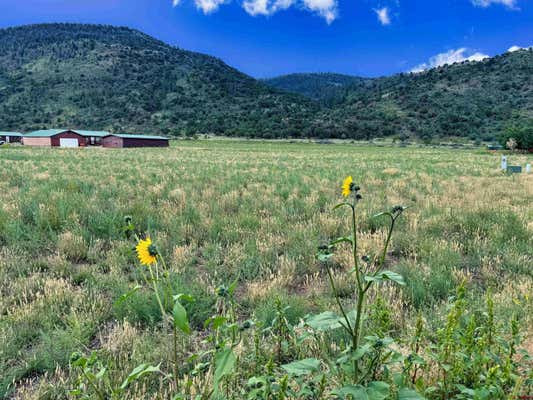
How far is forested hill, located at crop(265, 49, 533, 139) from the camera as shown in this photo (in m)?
84.6

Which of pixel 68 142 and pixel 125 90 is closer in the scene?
pixel 68 142

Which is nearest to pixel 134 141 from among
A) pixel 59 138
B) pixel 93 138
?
pixel 93 138

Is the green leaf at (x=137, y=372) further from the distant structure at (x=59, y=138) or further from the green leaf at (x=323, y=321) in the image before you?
the distant structure at (x=59, y=138)

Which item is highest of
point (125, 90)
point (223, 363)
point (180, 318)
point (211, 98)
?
point (125, 90)

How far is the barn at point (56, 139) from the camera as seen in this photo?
208 ft

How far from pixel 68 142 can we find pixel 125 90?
68.8 m

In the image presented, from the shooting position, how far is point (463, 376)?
1.93 m

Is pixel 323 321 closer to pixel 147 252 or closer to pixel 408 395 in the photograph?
pixel 408 395

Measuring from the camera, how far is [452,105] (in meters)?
95.9

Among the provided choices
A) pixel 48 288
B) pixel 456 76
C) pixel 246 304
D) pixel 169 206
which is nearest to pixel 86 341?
pixel 48 288

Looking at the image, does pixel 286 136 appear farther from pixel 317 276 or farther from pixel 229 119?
pixel 317 276

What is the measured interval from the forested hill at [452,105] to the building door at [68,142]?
64.2 meters

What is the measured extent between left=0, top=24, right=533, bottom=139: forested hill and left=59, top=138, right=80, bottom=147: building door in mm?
32723

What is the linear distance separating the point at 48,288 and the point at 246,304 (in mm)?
2127
